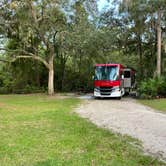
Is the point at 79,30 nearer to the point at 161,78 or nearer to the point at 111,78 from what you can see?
the point at 111,78

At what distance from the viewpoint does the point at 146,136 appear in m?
10.5

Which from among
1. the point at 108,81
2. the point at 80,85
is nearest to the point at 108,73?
the point at 108,81

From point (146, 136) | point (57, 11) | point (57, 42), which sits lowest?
point (146, 136)

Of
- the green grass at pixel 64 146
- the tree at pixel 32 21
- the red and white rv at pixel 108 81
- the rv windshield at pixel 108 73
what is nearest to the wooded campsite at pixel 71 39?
the tree at pixel 32 21

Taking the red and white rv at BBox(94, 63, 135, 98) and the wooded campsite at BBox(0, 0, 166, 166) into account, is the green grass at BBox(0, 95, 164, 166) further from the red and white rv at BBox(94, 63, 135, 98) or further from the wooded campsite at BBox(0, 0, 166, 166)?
the red and white rv at BBox(94, 63, 135, 98)

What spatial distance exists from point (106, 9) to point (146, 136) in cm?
2857

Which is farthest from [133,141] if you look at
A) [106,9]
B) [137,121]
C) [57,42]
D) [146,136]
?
[106,9]

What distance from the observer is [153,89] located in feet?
93.2

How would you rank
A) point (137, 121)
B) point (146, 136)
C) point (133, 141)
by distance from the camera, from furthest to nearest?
point (137, 121)
point (146, 136)
point (133, 141)

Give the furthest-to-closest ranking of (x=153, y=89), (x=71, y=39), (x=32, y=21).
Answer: (x=32, y=21), (x=71, y=39), (x=153, y=89)

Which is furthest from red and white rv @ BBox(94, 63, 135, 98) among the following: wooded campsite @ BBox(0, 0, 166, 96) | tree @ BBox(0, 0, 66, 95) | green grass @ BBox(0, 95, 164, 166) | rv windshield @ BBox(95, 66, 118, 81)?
green grass @ BBox(0, 95, 164, 166)

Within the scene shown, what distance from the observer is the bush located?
93.5ft

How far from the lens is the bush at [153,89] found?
2850 centimetres

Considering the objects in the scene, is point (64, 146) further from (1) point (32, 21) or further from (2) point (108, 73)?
(1) point (32, 21)
